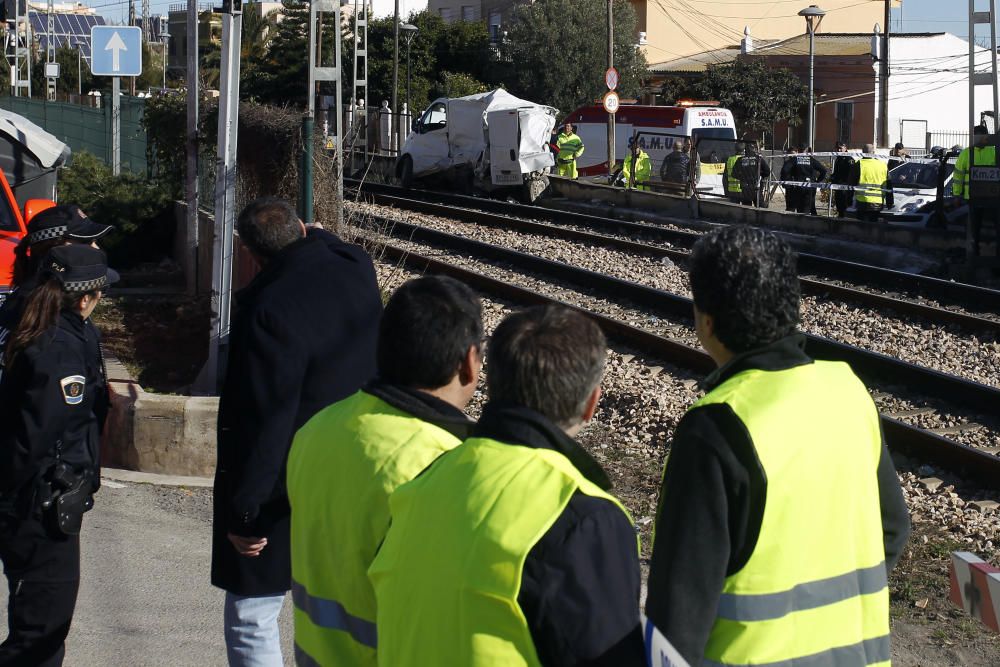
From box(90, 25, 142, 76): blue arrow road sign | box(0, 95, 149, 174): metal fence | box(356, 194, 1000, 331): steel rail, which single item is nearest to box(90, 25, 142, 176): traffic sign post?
box(90, 25, 142, 76): blue arrow road sign

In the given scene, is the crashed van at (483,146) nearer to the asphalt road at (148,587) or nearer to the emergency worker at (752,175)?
the emergency worker at (752,175)

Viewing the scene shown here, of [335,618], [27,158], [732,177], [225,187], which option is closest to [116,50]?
[27,158]

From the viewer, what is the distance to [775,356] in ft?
8.54

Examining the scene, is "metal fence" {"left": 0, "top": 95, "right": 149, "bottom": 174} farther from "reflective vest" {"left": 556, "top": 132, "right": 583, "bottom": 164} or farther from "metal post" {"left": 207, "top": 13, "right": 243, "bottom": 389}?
"reflective vest" {"left": 556, "top": 132, "right": 583, "bottom": 164}

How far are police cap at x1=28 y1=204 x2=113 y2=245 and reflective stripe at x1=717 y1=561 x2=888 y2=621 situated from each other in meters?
3.09

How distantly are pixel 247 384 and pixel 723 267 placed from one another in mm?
1677

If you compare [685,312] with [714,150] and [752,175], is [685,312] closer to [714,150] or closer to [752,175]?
[752,175]

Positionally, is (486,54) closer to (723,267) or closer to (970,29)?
(970,29)

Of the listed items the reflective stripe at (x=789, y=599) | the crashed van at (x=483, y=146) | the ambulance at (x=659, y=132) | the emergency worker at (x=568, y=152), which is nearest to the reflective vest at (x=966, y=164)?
the ambulance at (x=659, y=132)

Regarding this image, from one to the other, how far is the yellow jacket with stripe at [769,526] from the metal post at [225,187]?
21.4 ft

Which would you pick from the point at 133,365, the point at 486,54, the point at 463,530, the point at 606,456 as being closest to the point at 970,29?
the point at 606,456

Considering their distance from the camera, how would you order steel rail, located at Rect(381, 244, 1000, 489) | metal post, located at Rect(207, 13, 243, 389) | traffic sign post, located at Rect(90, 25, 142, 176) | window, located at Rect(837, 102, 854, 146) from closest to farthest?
steel rail, located at Rect(381, 244, 1000, 489) < metal post, located at Rect(207, 13, 243, 389) < traffic sign post, located at Rect(90, 25, 142, 176) < window, located at Rect(837, 102, 854, 146)

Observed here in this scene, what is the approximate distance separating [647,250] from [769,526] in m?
15.5

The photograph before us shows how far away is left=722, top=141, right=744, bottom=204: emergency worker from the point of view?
2416 centimetres
